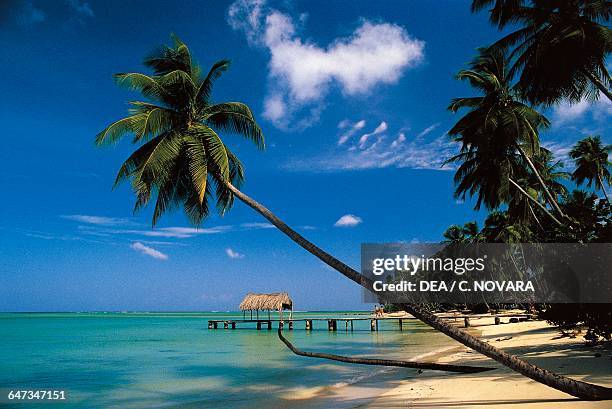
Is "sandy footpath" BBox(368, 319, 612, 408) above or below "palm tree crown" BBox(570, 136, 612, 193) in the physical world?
below

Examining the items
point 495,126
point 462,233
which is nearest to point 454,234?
point 462,233

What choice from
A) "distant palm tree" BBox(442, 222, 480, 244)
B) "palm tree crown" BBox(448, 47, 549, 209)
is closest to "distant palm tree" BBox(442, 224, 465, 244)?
"distant palm tree" BBox(442, 222, 480, 244)

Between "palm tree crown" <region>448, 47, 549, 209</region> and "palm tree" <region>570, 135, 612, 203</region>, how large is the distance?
50.7ft

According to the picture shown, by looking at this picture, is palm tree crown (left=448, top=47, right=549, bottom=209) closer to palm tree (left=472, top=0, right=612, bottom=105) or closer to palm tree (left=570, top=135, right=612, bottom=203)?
palm tree (left=472, top=0, right=612, bottom=105)

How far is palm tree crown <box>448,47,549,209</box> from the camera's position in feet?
62.9

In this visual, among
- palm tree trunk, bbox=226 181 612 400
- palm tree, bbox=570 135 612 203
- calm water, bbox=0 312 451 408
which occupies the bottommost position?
calm water, bbox=0 312 451 408

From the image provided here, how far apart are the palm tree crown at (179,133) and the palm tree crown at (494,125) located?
10.5 meters

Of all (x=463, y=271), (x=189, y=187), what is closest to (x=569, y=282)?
(x=189, y=187)

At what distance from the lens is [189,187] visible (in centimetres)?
1372

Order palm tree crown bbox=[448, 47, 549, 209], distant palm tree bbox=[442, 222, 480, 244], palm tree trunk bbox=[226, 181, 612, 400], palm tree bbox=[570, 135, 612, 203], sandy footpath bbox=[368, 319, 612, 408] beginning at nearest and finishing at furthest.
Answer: palm tree trunk bbox=[226, 181, 612, 400], sandy footpath bbox=[368, 319, 612, 408], palm tree crown bbox=[448, 47, 549, 209], palm tree bbox=[570, 135, 612, 203], distant palm tree bbox=[442, 222, 480, 244]

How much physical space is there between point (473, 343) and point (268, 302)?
117 feet

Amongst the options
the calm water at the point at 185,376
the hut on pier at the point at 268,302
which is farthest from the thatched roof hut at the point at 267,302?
the calm water at the point at 185,376

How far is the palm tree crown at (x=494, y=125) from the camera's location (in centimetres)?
1917

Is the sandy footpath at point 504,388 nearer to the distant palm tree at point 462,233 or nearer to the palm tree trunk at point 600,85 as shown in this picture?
the palm tree trunk at point 600,85
